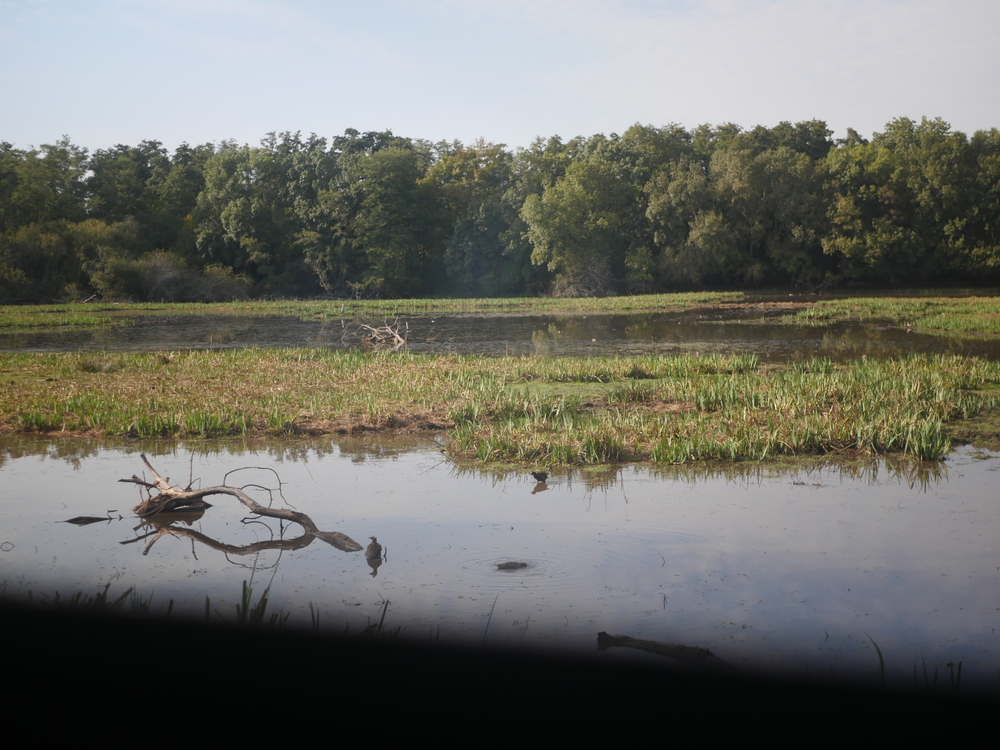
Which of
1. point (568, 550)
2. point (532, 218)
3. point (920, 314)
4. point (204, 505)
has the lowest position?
point (204, 505)

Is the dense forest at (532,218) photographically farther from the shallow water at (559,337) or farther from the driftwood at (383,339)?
the driftwood at (383,339)

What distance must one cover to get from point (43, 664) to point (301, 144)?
236 ft

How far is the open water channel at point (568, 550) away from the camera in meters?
4.77

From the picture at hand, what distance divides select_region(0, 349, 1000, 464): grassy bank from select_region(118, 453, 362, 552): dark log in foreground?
3189mm

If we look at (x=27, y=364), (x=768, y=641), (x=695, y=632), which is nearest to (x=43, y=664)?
(x=695, y=632)

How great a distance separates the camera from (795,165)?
57.0 m

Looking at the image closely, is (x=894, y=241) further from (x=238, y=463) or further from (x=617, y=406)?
(x=238, y=463)

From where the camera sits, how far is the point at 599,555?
617 cm

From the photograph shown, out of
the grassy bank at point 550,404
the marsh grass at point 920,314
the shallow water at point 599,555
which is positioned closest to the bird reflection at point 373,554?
the shallow water at point 599,555

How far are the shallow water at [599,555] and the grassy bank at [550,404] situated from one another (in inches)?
26.0

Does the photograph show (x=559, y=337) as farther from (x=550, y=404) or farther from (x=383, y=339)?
(x=550, y=404)

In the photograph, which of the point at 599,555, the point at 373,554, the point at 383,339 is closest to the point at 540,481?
the point at 599,555

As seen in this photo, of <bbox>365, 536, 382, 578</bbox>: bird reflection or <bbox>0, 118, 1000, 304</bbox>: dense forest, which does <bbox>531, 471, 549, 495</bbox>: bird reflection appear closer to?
<bbox>365, 536, 382, 578</bbox>: bird reflection

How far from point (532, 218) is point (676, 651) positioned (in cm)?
5588
